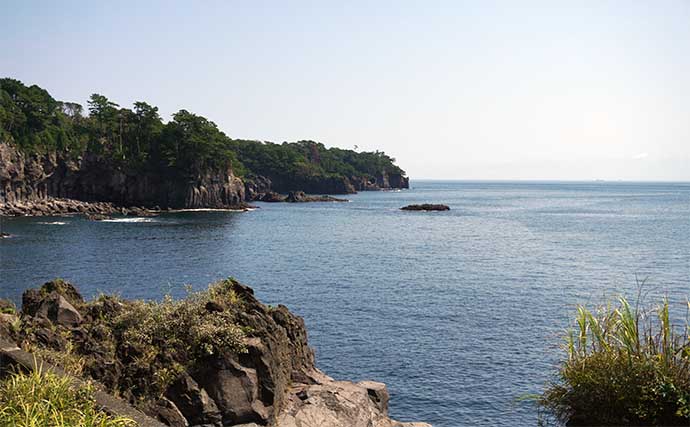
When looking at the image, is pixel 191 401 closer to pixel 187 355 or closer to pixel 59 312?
pixel 187 355

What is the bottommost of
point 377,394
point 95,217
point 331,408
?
point 377,394

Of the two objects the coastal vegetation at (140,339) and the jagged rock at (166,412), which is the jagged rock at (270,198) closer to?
the coastal vegetation at (140,339)

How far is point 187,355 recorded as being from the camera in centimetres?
1669

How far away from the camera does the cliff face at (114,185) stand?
114 meters

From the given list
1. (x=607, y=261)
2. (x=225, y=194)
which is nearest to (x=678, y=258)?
(x=607, y=261)

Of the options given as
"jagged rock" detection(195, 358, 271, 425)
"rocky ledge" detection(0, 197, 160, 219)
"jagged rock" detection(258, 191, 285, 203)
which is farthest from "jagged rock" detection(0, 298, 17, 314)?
"jagged rock" detection(258, 191, 285, 203)

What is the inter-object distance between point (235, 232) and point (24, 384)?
80844 millimetres

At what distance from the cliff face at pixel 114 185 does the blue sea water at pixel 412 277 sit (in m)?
19.4

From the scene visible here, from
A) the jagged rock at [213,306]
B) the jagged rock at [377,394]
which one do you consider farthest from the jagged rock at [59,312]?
the jagged rock at [377,394]

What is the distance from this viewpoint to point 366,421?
1930 cm

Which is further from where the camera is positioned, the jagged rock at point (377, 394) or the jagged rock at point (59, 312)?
the jagged rock at point (377, 394)

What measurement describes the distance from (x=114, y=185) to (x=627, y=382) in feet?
423

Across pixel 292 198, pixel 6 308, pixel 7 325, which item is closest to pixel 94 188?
pixel 292 198

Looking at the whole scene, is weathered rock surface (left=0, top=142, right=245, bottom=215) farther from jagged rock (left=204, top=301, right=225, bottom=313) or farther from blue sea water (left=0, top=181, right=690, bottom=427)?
jagged rock (left=204, top=301, right=225, bottom=313)
